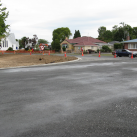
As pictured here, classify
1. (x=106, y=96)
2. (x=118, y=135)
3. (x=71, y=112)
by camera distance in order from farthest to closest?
(x=106, y=96) → (x=71, y=112) → (x=118, y=135)

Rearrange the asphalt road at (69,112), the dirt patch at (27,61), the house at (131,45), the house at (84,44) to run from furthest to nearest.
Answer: the house at (84,44), the house at (131,45), the dirt patch at (27,61), the asphalt road at (69,112)

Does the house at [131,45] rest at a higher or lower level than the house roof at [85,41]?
lower

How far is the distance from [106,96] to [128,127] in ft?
8.13

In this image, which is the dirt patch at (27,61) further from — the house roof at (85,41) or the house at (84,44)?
the house roof at (85,41)

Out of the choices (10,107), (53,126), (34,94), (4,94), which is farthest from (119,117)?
(4,94)

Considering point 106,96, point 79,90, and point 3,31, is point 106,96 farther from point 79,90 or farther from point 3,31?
point 3,31

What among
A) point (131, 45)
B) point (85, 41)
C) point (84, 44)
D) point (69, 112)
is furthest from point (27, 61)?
point (85, 41)

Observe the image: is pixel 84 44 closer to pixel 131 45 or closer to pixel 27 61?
pixel 131 45

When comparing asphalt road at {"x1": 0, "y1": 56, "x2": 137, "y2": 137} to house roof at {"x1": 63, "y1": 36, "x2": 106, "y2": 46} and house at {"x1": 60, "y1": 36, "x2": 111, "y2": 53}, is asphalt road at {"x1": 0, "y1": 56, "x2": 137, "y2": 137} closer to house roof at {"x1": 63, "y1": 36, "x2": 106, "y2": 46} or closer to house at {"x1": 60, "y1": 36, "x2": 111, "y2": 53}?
house at {"x1": 60, "y1": 36, "x2": 111, "y2": 53}

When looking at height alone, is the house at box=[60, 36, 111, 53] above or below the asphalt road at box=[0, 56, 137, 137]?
above

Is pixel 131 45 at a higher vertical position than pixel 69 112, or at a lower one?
higher

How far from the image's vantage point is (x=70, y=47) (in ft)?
260

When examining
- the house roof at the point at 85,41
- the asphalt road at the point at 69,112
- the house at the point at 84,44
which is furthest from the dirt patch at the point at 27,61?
the house roof at the point at 85,41

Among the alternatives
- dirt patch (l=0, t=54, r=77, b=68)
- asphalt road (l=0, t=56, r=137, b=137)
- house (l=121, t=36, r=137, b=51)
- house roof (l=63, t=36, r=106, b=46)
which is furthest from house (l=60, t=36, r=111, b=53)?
asphalt road (l=0, t=56, r=137, b=137)
